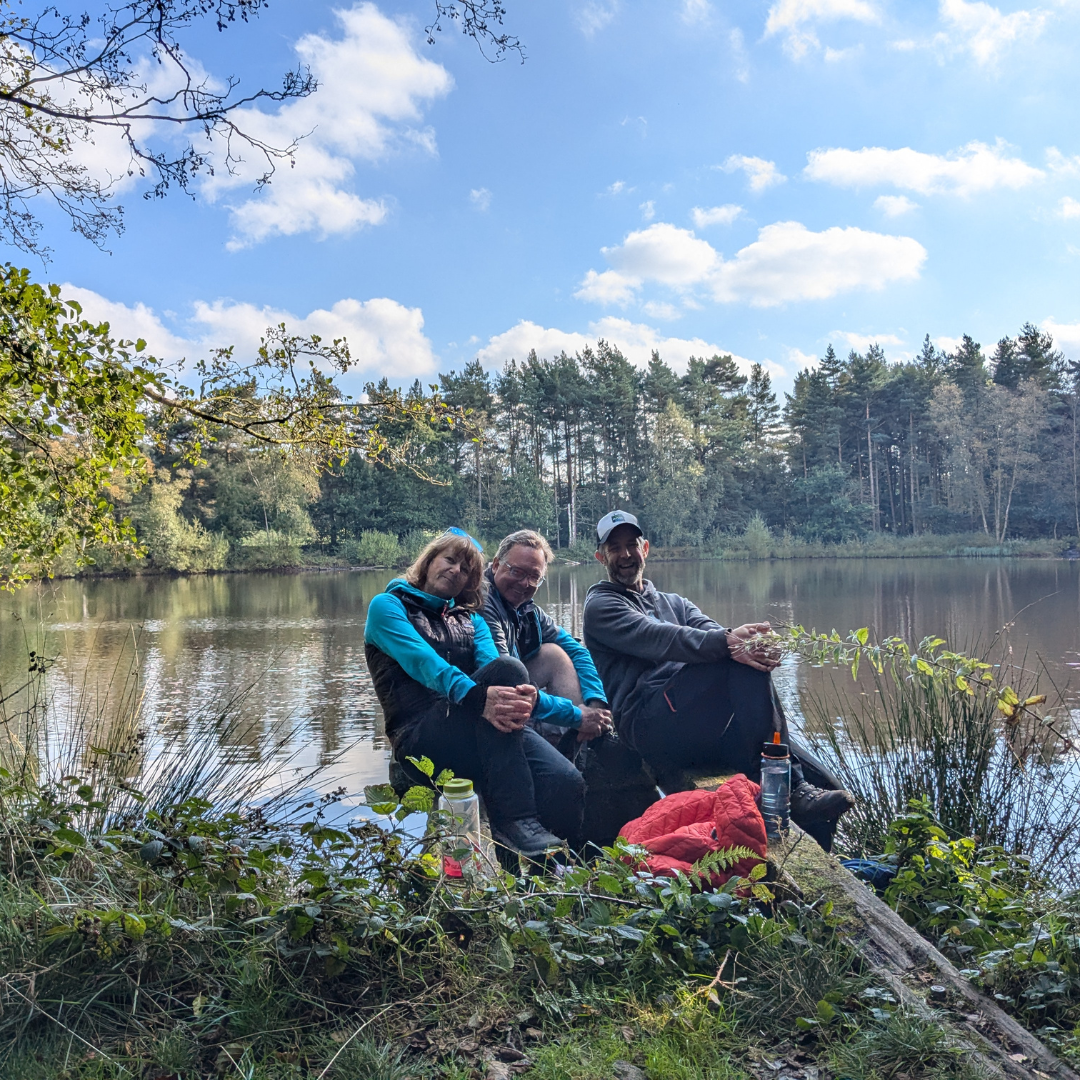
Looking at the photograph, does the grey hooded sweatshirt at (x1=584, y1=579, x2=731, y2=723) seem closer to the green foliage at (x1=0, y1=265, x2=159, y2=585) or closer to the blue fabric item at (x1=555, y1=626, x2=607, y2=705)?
the blue fabric item at (x1=555, y1=626, x2=607, y2=705)

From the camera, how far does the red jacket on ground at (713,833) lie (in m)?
1.93

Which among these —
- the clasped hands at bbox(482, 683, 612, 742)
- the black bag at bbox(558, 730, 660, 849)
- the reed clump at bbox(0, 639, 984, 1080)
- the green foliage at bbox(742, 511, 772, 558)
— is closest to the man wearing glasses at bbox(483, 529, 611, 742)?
the black bag at bbox(558, 730, 660, 849)

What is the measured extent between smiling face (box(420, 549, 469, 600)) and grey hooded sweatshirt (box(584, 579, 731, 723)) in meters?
0.54

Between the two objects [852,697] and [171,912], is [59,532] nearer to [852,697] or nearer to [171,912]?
[171,912]

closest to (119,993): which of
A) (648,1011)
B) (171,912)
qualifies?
(171,912)

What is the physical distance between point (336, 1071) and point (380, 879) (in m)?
0.43

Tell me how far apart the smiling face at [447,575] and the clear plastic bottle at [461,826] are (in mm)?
933

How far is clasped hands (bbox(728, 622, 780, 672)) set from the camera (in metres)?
2.57

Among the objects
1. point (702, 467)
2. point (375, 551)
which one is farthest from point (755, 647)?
point (702, 467)

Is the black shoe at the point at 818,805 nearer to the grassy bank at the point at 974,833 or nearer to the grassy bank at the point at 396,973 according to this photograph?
the grassy bank at the point at 974,833

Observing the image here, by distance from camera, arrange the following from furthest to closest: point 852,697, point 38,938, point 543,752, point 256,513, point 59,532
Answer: point 256,513, point 852,697, point 59,532, point 543,752, point 38,938

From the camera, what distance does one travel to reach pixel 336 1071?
137cm

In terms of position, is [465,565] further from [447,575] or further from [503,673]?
[503,673]

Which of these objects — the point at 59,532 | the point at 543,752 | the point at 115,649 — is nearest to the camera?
the point at 543,752
